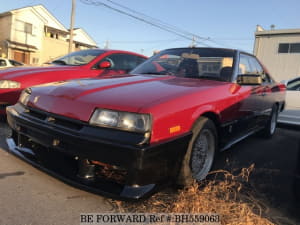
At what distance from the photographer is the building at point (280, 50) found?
16281 mm

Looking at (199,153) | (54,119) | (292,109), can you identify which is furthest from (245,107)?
(292,109)

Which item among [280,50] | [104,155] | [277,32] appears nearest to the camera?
[104,155]

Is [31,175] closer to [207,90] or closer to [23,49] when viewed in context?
[207,90]

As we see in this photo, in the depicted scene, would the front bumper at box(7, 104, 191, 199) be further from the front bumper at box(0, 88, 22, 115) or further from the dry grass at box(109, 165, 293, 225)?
the front bumper at box(0, 88, 22, 115)

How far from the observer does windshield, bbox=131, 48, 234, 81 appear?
2920 mm

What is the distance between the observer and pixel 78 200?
1.98 meters

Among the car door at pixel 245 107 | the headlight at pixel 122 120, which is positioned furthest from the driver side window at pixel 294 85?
the headlight at pixel 122 120

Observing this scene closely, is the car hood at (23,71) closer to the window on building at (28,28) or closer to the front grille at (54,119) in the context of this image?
the front grille at (54,119)

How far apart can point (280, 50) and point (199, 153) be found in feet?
56.5

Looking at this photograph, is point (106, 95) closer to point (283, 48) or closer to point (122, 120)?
point (122, 120)

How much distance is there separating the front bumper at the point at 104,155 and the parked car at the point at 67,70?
1.67m

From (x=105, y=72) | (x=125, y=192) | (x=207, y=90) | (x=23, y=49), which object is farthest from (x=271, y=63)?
(x=23, y=49)

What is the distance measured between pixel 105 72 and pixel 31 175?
8.83 ft

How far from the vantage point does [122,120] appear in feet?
5.73
